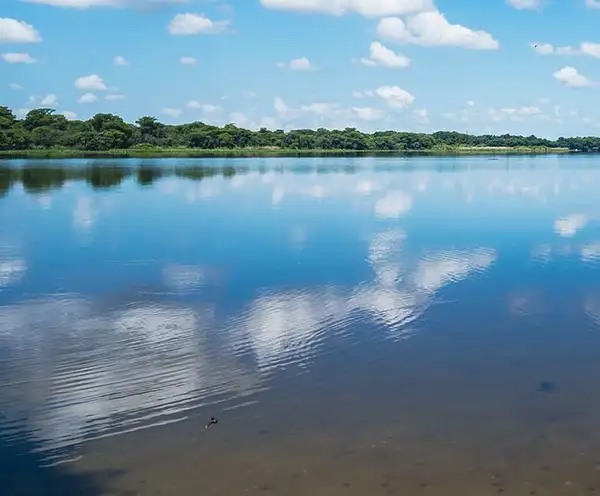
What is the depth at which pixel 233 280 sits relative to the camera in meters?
12.8

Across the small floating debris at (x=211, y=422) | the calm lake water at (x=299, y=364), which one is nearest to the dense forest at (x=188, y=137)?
the calm lake water at (x=299, y=364)

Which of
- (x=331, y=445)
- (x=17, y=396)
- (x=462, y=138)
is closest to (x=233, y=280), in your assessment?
(x=17, y=396)

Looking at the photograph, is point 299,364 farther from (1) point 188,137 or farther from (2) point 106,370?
(1) point 188,137

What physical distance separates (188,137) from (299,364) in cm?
11432

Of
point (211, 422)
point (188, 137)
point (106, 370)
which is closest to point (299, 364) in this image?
point (211, 422)

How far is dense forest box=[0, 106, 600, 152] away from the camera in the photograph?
100500mm

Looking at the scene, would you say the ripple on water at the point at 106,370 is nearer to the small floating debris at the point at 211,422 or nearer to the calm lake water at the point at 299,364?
the calm lake water at the point at 299,364

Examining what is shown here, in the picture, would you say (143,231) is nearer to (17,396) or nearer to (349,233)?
(349,233)

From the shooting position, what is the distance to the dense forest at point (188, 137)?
100 meters

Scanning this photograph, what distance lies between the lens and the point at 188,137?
119m

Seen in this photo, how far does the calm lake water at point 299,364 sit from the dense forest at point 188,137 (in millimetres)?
88250

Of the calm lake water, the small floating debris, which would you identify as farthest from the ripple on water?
the small floating debris

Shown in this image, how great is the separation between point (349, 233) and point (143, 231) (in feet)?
20.3

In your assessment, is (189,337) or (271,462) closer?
(271,462)
